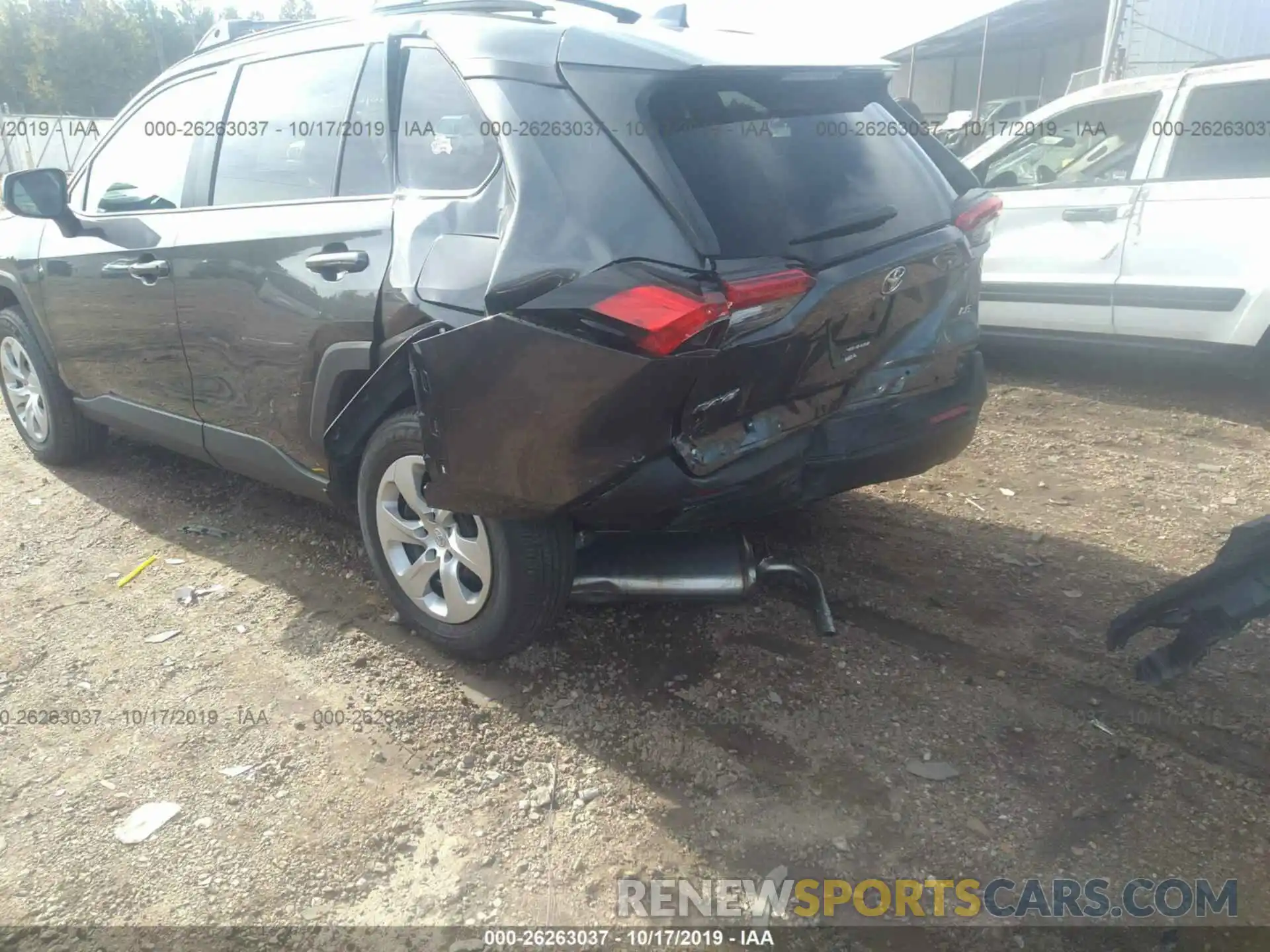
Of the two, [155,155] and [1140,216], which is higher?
[155,155]

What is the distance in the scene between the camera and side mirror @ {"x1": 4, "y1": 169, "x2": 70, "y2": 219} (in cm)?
385

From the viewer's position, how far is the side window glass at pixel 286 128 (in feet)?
10.1

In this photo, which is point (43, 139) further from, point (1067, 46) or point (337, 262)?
point (337, 262)

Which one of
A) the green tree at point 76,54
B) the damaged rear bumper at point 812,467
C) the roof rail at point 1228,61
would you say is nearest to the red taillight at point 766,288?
the damaged rear bumper at point 812,467

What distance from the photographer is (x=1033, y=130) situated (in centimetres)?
596

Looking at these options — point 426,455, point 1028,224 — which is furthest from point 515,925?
point 1028,224

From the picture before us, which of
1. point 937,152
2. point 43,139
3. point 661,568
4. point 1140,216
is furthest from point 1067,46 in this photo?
point 43,139

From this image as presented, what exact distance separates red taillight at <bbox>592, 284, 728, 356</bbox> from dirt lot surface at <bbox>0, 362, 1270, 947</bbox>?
113 cm

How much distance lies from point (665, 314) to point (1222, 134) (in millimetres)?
4514

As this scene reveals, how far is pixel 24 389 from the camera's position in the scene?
16.0 feet

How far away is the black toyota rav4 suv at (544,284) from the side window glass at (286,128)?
1cm

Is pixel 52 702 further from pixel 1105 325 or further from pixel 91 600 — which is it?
pixel 1105 325

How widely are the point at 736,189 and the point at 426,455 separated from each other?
1.08m

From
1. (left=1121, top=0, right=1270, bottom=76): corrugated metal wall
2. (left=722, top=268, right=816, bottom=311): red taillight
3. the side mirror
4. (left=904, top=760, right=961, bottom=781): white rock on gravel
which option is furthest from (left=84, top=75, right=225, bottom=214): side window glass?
(left=1121, top=0, right=1270, bottom=76): corrugated metal wall
